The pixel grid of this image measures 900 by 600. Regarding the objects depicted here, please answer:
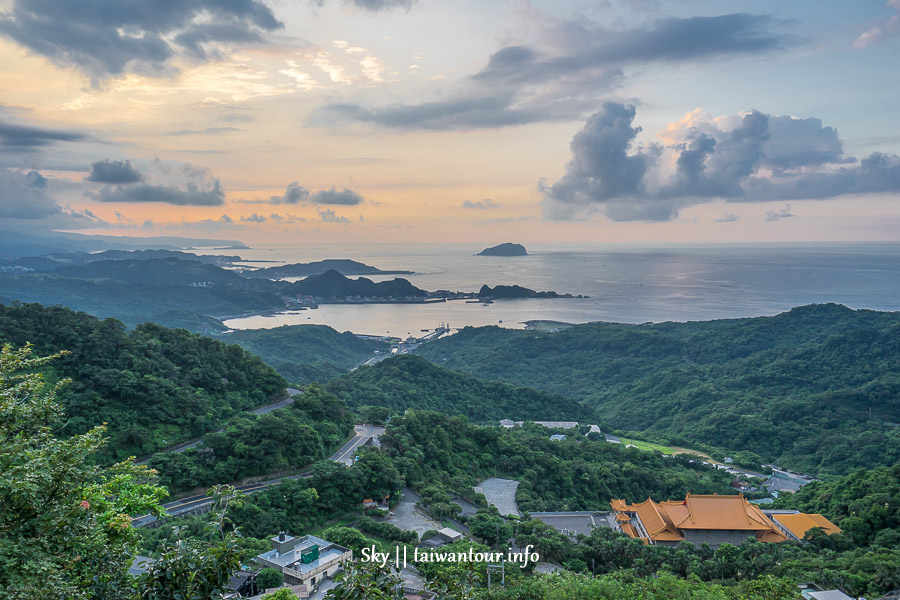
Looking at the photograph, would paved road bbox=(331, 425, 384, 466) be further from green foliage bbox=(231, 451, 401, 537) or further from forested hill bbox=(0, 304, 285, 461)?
forested hill bbox=(0, 304, 285, 461)

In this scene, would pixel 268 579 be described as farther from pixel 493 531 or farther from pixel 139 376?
pixel 139 376

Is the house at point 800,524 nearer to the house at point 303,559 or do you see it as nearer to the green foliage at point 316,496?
the green foliage at point 316,496

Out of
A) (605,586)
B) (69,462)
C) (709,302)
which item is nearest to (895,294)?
(709,302)

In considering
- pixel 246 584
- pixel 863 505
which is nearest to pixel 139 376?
pixel 246 584

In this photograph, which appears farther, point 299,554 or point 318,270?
point 318,270

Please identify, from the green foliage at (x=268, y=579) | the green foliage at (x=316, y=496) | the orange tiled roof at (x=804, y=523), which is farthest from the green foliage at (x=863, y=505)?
the green foliage at (x=268, y=579)

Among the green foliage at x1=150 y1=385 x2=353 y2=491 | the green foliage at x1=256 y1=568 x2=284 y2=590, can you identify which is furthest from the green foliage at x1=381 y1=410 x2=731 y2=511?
the green foliage at x1=256 y1=568 x2=284 y2=590
